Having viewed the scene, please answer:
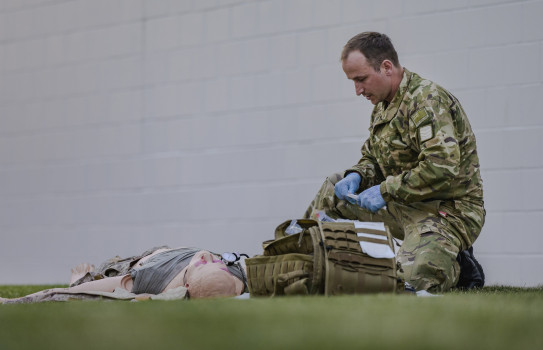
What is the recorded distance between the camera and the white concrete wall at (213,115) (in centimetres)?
381

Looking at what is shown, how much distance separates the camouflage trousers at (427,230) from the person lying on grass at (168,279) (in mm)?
579

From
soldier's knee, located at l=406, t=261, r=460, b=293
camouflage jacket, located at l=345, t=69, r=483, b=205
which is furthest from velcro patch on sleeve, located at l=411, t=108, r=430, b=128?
soldier's knee, located at l=406, t=261, r=460, b=293

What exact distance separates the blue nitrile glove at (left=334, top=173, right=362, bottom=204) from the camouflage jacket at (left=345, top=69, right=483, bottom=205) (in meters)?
0.08

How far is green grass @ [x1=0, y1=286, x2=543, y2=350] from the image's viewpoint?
121 centimetres

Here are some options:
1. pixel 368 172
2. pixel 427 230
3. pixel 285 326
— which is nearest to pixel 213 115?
pixel 368 172

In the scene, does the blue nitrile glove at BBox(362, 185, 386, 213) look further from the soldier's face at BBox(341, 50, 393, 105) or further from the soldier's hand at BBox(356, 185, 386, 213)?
the soldier's face at BBox(341, 50, 393, 105)

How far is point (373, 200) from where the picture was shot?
2.92 m

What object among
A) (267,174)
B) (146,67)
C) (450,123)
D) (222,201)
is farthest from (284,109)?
(450,123)

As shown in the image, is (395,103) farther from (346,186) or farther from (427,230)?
(427,230)

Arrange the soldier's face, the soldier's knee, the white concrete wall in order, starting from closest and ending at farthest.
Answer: the soldier's knee, the soldier's face, the white concrete wall

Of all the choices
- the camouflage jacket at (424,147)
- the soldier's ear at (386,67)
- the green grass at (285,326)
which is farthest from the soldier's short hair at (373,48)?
the green grass at (285,326)

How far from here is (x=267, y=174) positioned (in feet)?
14.5

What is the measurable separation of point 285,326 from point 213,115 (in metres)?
3.35

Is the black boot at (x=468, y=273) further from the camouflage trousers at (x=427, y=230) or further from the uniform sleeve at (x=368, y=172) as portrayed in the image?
the uniform sleeve at (x=368, y=172)
